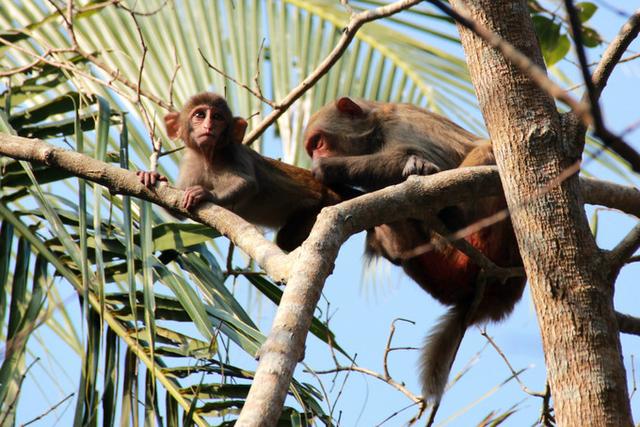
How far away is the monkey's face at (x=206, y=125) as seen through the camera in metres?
5.39

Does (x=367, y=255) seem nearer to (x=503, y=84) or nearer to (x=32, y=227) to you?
(x=32, y=227)

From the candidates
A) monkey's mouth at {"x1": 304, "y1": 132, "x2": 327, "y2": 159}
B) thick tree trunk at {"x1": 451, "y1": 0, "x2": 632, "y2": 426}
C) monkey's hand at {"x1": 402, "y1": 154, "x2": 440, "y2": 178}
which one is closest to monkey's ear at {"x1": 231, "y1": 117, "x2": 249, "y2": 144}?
monkey's mouth at {"x1": 304, "y1": 132, "x2": 327, "y2": 159}

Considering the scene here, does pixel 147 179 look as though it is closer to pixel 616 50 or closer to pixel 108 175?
pixel 108 175

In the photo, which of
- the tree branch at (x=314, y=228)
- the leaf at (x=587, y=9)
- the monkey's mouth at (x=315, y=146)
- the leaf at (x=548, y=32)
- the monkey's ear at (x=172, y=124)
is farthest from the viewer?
the monkey's mouth at (x=315, y=146)

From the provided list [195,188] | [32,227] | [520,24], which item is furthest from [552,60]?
[32,227]

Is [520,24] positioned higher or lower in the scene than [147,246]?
higher

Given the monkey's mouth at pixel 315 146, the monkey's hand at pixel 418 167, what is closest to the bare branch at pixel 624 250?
the monkey's hand at pixel 418 167

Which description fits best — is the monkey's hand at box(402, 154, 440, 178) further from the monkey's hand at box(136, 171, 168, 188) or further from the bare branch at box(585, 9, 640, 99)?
the bare branch at box(585, 9, 640, 99)

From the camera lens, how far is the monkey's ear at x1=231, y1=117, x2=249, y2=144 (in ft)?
17.9

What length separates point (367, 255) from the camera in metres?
5.80

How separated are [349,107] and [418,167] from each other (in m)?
1.04

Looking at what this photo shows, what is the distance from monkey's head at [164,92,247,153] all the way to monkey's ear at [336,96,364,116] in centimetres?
76

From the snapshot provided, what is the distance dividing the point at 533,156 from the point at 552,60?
1.87 m

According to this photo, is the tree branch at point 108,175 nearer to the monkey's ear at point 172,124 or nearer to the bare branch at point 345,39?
the bare branch at point 345,39
